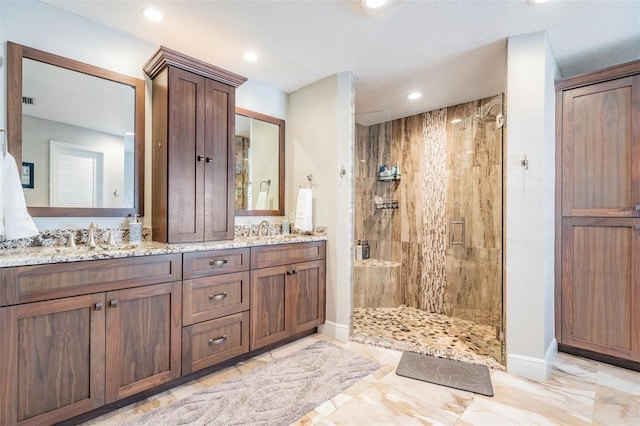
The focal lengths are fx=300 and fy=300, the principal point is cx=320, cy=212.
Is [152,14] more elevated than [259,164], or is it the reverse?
[152,14]

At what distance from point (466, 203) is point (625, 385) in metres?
1.93

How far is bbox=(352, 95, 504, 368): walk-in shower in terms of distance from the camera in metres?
3.05

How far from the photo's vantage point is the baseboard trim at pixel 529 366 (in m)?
2.11

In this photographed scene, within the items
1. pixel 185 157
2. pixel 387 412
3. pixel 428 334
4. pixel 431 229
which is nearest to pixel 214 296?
pixel 185 157

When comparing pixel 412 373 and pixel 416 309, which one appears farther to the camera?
pixel 416 309

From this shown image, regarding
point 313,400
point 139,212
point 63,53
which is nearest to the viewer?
point 313,400

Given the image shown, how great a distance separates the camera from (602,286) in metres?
2.32

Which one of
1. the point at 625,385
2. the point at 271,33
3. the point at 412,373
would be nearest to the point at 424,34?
the point at 271,33

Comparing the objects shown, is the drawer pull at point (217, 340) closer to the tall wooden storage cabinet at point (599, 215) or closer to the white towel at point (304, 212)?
the white towel at point (304, 212)

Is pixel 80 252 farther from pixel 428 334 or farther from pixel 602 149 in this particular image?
pixel 602 149

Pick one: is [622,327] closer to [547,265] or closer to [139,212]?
[547,265]

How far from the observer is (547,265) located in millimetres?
2260

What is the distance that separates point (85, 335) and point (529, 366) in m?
2.83

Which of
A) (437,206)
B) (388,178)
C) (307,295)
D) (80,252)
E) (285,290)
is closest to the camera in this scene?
(80,252)
